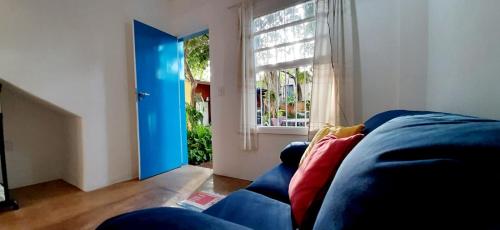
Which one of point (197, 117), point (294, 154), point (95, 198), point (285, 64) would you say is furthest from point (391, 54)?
point (197, 117)

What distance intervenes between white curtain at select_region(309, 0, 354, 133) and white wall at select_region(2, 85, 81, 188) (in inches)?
108

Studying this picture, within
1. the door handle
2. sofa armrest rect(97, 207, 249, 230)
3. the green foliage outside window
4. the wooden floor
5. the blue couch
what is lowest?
the wooden floor

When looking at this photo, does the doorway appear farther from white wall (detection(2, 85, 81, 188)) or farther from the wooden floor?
white wall (detection(2, 85, 81, 188))

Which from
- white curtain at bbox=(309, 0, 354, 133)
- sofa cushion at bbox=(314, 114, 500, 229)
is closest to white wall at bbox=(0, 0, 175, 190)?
white curtain at bbox=(309, 0, 354, 133)

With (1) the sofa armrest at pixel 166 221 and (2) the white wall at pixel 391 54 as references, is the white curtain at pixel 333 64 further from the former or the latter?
(1) the sofa armrest at pixel 166 221

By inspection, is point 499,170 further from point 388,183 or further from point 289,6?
point 289,6

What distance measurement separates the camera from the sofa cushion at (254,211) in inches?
35.8

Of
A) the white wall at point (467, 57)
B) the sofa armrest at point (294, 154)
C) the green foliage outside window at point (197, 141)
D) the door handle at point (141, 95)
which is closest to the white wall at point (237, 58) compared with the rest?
the white wall at point (467, 57)

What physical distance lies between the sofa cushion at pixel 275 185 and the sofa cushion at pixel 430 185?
75 cm

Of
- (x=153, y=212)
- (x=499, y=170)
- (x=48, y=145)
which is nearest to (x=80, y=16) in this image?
(x=48, y=145)

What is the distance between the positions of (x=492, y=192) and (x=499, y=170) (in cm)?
4

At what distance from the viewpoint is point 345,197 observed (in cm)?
47

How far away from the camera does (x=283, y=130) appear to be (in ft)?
7.72

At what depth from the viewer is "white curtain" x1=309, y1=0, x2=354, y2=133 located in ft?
6.41
